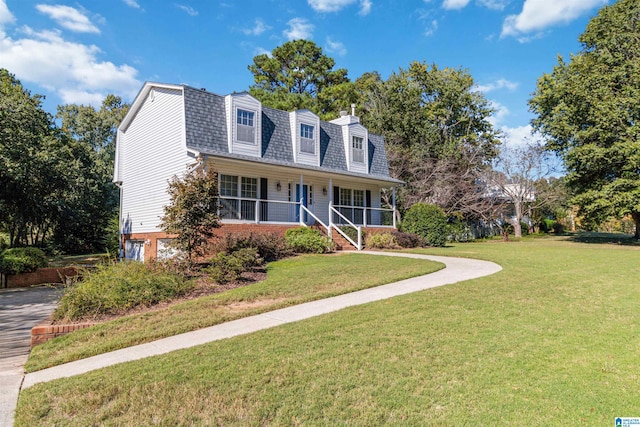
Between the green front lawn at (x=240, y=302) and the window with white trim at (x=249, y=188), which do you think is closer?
the green front lawn at (x=240, y=302)

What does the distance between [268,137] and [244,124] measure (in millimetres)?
1369

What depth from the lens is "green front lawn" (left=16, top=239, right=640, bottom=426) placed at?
10.7 ft

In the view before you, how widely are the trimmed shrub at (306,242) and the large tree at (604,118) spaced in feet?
59.2

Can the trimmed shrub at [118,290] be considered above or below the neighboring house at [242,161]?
below

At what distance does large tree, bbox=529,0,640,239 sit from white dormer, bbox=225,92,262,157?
19.8m

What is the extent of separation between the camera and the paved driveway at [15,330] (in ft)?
13.4

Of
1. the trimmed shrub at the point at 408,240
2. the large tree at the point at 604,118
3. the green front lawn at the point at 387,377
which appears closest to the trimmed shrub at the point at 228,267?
the green front lawn at the point at 387,377

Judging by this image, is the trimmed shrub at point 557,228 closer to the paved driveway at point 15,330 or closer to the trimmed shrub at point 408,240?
the trimmed shrub at point 408,240

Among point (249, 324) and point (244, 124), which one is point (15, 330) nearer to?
point (249, 324)

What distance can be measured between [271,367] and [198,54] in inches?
636

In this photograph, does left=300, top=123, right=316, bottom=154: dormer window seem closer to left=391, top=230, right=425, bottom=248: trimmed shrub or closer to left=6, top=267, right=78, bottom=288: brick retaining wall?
left=391, top=230, right=425, bottom=248: trimmed shrub

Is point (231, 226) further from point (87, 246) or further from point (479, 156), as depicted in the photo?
point (479, 156)

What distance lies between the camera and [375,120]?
29984 mm

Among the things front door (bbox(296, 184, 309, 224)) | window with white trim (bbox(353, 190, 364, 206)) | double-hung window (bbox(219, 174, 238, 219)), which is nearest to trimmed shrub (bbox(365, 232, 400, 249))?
front door (bbox(296, 184, 309, 224))
